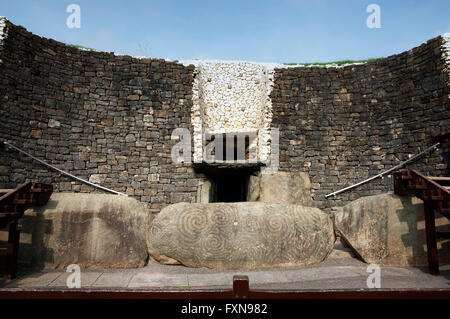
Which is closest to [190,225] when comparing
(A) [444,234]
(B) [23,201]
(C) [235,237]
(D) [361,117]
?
(C) [235,237]

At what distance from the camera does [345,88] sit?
30.1 ft

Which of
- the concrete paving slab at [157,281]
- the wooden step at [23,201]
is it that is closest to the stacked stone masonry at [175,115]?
the wooden step at [23,201]

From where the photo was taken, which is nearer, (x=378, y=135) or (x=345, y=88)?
(x=378, y=135)

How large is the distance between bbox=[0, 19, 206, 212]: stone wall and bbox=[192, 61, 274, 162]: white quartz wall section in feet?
1.61

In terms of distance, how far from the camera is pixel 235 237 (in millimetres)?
4113

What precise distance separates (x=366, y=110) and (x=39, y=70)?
9.28 m

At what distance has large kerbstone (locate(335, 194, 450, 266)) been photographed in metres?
4.04

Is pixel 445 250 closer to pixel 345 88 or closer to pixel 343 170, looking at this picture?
pixel 343 170

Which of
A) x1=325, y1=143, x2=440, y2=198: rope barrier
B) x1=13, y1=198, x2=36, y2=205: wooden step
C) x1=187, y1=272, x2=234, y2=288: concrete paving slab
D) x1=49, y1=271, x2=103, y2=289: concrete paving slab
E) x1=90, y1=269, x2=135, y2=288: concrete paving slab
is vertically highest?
x1=325, y1=143, x2=440, y2=198: rope barrier

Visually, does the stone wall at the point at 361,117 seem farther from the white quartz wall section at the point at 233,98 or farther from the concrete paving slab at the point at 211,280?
the concrete paving slab at the point at 211,280

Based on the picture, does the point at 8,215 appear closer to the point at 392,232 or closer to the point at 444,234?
the point at 392,232

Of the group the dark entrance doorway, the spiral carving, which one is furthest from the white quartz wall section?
the spiral carving

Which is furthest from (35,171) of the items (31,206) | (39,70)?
(31,206)

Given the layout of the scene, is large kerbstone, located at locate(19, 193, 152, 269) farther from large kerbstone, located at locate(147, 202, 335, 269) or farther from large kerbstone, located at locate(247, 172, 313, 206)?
large kerbstone, located at locate(247, 172, 313, 206)
